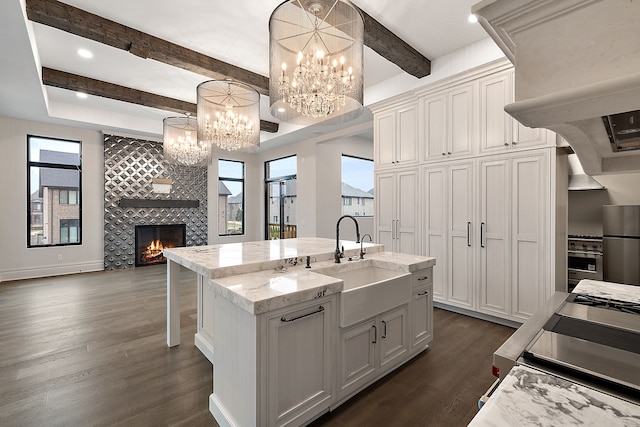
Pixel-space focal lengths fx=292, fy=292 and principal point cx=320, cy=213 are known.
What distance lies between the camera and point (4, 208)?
5.29 m

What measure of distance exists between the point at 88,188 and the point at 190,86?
11.4 ft

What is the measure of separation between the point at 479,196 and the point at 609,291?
2.01 m

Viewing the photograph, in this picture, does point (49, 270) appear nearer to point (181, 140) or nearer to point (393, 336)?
point (181, 140)

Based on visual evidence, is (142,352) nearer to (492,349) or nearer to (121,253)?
(492,349)

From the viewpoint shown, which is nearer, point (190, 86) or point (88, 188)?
point (190, 86)

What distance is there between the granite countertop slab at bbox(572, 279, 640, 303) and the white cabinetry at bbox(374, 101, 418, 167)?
2624 millimetres

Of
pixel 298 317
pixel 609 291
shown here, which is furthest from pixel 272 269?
pixel 609 291

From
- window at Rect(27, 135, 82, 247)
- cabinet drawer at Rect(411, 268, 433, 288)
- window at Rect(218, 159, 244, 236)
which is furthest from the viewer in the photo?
window at Rect(218, 159, 244, 236)

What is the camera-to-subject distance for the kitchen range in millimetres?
673

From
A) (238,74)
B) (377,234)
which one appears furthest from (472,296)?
(238,74)

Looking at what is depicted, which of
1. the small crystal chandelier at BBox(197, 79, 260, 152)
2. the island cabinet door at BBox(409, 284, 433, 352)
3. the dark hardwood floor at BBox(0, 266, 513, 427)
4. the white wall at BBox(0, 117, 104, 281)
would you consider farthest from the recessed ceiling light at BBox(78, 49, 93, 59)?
the island cabinet door at BBox(409, 284, 433, 352)

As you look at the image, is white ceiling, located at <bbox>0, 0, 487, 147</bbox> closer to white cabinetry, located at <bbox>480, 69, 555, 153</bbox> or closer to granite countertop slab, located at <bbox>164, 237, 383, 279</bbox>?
white cabinetry, located at <bbox>480, 69, 555, 153</bbox>

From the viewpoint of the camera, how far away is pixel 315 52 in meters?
2.27

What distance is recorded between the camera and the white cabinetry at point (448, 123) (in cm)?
353
